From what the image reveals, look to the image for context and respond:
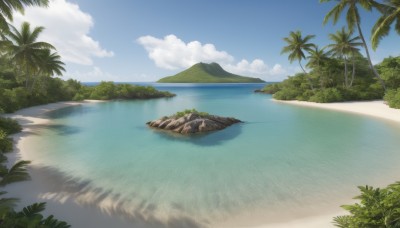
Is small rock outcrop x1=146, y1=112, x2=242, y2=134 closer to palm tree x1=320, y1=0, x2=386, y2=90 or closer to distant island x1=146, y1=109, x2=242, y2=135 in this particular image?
distant island x1=146, y1=109, x2=242, y2=135

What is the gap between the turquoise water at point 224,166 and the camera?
23.5 feet

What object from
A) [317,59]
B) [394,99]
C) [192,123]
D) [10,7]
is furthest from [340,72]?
[10,7]

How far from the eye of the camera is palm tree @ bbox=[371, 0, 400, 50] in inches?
842

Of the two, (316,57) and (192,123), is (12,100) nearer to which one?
(192,123)

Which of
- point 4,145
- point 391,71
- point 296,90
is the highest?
point 391,71

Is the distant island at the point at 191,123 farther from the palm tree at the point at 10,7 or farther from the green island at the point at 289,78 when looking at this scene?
the palm tree at the point at 10,7

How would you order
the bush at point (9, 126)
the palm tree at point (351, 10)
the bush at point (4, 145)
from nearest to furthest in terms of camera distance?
the bush at point (4, 145) → the bush at point (9, 126) → the palm tree at point (351, 10)

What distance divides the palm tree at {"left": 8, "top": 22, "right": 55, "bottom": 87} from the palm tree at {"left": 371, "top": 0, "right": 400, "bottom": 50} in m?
41.2

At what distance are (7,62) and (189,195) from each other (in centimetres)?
4967

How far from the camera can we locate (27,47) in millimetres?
31594

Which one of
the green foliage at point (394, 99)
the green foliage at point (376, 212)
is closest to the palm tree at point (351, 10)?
the green foliage at point (394, 99)

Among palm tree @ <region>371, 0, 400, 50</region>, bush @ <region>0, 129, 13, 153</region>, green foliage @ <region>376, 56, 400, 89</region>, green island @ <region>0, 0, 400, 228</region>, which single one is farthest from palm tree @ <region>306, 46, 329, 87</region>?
bush @ <region>0, 129, 13, 153</region>

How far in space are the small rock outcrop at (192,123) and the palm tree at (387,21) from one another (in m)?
17.3

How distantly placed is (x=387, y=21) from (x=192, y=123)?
2118cm
